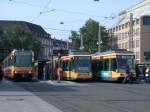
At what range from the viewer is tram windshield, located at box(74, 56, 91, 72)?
54.6 meters

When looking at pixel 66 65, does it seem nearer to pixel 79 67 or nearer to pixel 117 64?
pixel 79 67

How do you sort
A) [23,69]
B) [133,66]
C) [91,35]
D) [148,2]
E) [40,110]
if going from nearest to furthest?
[40,110] → [133,66] → [23,69] → [148,2] → [91,35]

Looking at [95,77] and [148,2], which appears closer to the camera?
[95,77]

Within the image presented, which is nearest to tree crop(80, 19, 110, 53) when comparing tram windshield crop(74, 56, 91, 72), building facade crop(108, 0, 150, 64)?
building facade crop(108, 0, 150, 64)

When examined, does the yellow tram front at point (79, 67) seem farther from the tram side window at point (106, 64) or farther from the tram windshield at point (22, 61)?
the tram windshield at point (22, 61)

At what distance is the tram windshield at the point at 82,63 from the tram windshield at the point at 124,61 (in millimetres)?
3826

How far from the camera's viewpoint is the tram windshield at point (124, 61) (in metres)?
52.0

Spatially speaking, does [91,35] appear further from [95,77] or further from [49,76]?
[95,77]

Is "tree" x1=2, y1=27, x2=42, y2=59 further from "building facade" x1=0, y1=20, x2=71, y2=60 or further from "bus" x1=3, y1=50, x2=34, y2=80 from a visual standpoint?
"bus" x1=3, y1=50, x2=34, y2=80

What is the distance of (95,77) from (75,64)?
4861mm

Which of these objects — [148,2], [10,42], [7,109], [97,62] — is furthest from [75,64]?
[10,42]

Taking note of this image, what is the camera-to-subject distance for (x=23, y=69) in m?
56.5

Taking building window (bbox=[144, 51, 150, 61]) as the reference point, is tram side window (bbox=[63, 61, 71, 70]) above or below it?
below

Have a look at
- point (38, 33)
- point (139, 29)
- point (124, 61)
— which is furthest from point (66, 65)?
point (38, 33)
